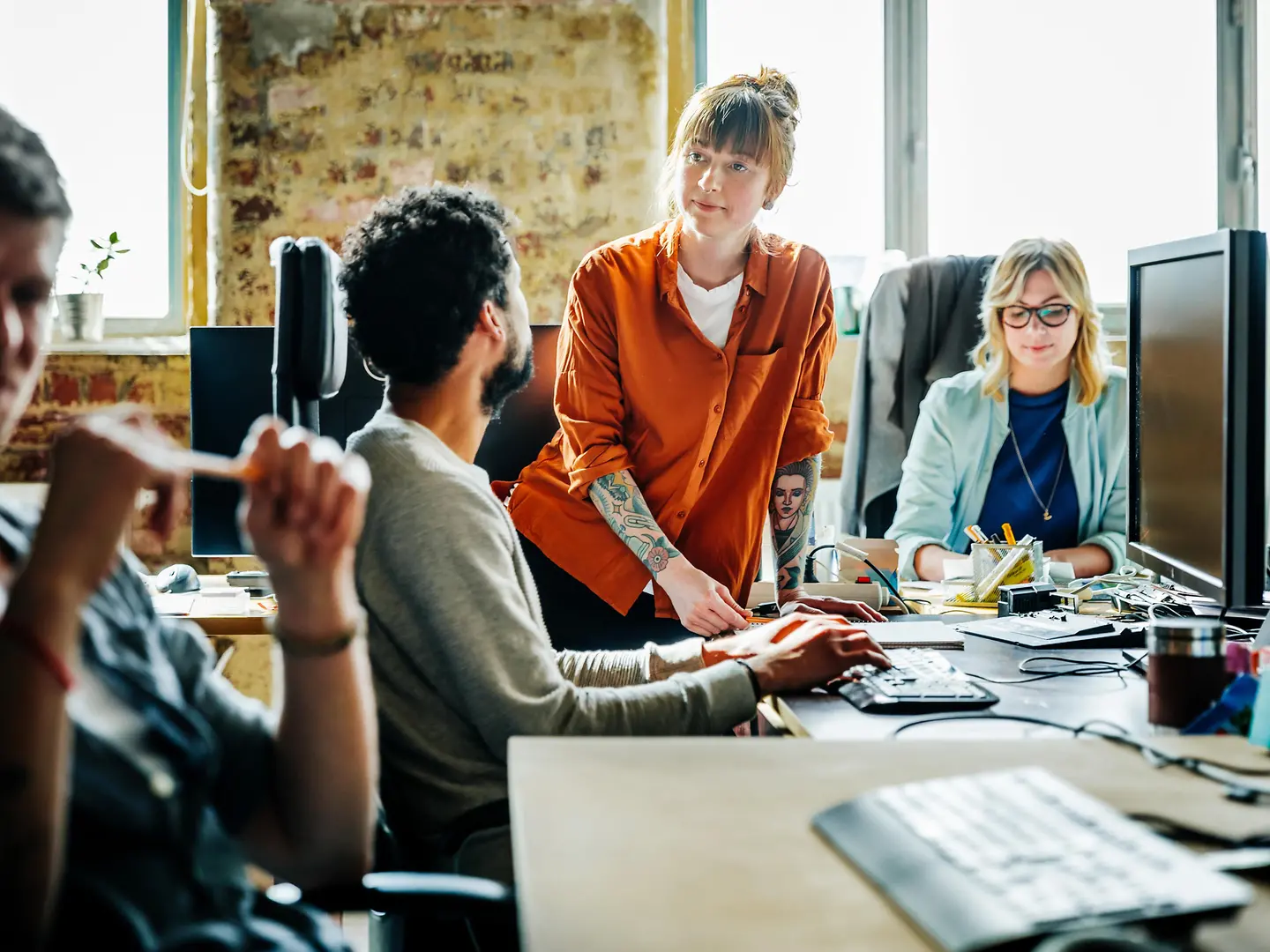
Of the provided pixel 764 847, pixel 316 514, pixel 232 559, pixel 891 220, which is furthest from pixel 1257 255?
pixel 232 559

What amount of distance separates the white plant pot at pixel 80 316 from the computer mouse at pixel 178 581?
1562 millimetres

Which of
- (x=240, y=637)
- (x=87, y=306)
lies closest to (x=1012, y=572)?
(x=240, y=637)

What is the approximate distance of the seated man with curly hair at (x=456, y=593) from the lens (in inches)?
49.1

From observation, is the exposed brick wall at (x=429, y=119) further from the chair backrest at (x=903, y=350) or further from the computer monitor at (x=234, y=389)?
the computer monitor at (x=234, y=389)

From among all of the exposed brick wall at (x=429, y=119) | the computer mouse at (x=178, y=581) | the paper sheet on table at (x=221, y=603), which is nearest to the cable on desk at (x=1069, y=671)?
the paper sheet on table at (x=221, y=603)

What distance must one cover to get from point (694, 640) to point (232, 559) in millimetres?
2631

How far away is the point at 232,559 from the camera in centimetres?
389

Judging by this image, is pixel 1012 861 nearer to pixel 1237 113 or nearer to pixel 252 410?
pixel 252 410

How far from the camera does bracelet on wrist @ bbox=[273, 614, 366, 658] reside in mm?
943

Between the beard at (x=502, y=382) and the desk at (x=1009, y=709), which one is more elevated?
the beard at (x=502, y=382)

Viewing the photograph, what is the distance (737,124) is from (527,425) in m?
0.71

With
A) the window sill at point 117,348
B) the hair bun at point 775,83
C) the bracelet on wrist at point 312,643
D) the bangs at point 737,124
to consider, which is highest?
the hair bun at point 775,83

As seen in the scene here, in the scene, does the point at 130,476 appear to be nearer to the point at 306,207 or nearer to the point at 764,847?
the point at 764,847

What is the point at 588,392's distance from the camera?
2.19m
